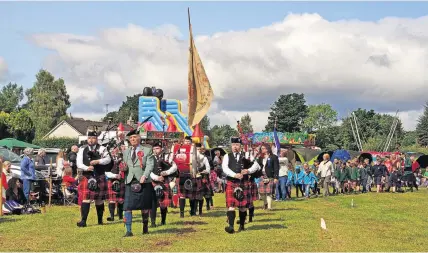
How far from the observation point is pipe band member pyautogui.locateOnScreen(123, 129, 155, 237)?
11.3 m

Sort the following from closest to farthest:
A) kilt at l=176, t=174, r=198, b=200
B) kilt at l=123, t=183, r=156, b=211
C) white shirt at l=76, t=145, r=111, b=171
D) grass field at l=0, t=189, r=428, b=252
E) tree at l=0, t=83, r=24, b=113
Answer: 1. grass field at l=0, t=189, r=428, b=252
2. kilt at l=123, t=183, r=156, b=211
3. white shirt at l=76, t=145, r=111, b=171
4. kilt at l=176, t=174, r=198, b=200
5. tree at l=0, t=83, r=24, b=113

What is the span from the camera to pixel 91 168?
41.5 feet

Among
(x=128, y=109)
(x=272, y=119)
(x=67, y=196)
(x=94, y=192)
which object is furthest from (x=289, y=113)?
(x=94, y=192)

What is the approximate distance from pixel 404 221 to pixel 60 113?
6320 cm

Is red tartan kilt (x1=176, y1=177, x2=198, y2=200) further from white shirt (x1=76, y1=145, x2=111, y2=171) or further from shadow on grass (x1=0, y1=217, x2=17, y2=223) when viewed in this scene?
shadow on grass (x1=0, y1=217, x2=17, y2=223)

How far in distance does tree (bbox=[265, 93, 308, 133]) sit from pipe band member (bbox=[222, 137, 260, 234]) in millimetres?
78797

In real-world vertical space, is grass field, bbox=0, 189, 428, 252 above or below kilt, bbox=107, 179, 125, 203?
below

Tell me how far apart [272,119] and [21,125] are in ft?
128

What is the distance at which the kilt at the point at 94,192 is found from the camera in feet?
42.0

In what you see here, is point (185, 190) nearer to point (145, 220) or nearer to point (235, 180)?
point (235, 180)

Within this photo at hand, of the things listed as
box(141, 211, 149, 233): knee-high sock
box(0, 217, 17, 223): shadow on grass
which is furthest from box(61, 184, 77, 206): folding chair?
box(141, 211, 149, 233): knee-high sock

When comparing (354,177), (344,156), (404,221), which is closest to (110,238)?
(404,221)

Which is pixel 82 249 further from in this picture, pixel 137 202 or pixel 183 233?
pixel 183 233

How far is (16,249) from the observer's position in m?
10.1
